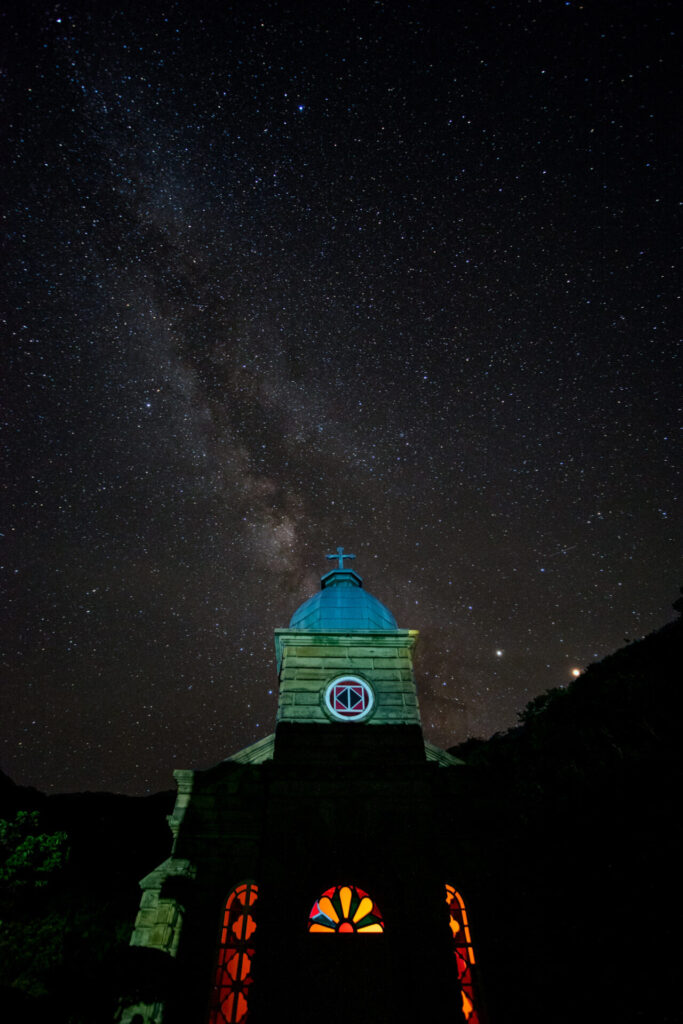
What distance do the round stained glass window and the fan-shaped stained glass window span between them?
4.48 m

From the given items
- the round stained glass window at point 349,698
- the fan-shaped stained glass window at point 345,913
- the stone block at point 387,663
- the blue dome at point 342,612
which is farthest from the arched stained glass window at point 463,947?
the blue dome at point 342,612

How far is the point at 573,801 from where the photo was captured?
424 inches

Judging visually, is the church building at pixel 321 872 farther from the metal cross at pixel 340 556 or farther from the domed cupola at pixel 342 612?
the metal cross at pixel 340 556

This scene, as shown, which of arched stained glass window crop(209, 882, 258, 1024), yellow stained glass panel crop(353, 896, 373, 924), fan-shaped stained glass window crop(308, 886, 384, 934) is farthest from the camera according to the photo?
yellow stained glass panel crop(353, 896, 373, 924)

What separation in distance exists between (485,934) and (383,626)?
359 inches

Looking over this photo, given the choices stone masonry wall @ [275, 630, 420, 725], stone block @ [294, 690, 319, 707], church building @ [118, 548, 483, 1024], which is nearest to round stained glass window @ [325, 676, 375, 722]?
church building @ [118, 548, 483, 1024]

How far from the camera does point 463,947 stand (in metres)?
12.9

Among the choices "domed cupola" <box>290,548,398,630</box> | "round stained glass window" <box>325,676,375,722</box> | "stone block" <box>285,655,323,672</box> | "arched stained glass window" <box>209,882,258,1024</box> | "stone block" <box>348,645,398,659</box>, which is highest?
"domed cupola" <box>290,548,398,630</box>

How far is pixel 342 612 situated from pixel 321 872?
26.5ft

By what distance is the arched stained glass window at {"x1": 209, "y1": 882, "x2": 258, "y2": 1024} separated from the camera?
12.1 meters

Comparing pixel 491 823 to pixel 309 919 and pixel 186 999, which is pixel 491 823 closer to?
pixel 309 919

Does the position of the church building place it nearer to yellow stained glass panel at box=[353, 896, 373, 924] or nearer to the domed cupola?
yellow stained glass panel at box=[353, 896, 373, 924]

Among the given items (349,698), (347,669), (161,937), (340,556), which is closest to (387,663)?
(347,669)

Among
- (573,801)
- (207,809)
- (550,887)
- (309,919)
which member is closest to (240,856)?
(207,809)
